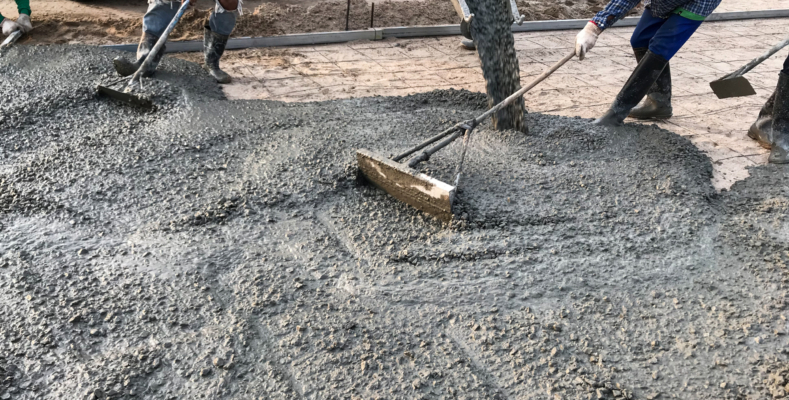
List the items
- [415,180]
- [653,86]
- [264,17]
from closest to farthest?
[415,180], [653,86], [264,17]

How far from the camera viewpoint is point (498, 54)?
144 inches

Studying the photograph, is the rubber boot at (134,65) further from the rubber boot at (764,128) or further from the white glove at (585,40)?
the rubber boot at (764,128)

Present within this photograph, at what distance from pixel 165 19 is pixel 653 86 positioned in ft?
12.9

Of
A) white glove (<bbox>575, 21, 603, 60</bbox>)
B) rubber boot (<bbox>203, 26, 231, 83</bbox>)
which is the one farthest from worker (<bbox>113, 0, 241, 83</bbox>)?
white glove (<bbox>575, 21, 603, 60</bbox>)

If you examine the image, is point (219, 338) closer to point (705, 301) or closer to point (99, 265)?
point (99, 265)

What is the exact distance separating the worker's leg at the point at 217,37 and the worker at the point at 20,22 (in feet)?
6.14

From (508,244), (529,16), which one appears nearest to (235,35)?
(529,16)

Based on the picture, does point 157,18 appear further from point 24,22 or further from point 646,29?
point 646,29

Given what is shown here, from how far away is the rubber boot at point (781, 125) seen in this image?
3.79 m

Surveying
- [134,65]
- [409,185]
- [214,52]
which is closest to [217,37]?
[214,52]

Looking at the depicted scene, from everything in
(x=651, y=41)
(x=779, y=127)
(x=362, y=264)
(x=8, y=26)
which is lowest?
(x=362, y=264)

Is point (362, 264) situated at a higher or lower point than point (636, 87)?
lower

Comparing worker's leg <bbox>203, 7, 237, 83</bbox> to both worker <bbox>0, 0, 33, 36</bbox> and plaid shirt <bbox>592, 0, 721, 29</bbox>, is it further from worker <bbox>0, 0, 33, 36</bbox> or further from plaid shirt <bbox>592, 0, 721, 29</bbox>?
plaid shirt <bbox>592, 0, 721, 29</bbox>

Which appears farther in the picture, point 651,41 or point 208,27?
point 208,27
